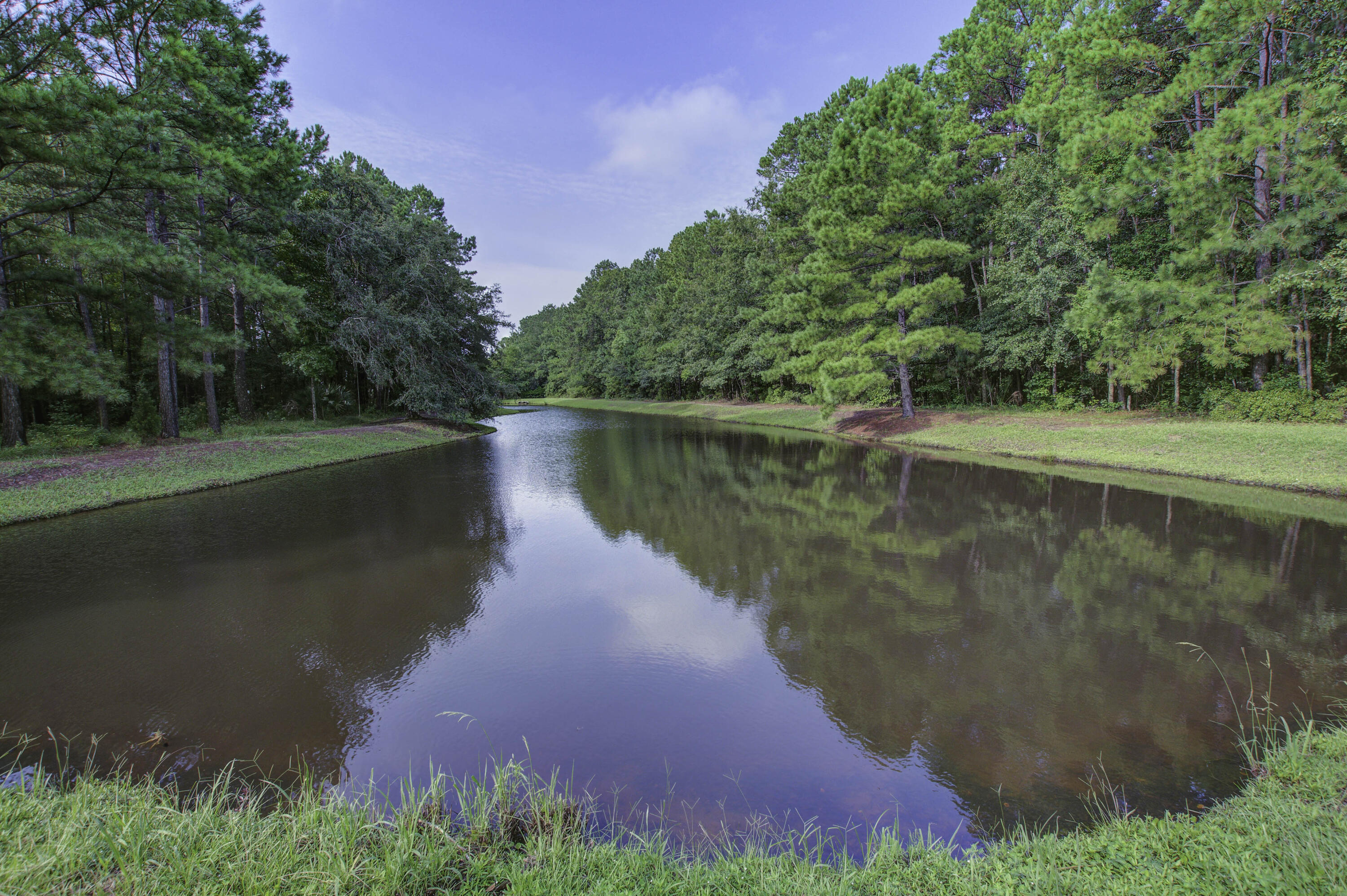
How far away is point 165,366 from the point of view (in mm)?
16125

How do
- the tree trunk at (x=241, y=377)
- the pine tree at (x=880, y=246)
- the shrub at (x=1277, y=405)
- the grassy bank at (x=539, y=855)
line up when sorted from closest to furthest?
the grassy bank at (x=539, y=855), the shrub at (x=1277, y=405), the pine tree at (x=880, y=246), the tree trunk at (x=241, y=377)

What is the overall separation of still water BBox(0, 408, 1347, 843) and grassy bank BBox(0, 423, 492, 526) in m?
1.22

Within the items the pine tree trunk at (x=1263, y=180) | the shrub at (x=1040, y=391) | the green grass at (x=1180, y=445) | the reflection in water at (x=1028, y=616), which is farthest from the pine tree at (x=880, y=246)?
the reflection in water at (x=1028, y=616)

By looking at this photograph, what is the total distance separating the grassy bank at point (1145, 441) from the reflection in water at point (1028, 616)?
9.38 ft

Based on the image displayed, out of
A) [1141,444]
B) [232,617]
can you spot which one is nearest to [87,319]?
[232,617]

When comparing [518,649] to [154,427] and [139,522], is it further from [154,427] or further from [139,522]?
[154,427]

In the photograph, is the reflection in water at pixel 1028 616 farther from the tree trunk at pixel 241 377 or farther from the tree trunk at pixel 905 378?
the tree trunk at pixel 241 377

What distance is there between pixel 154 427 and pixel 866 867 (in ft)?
77.2

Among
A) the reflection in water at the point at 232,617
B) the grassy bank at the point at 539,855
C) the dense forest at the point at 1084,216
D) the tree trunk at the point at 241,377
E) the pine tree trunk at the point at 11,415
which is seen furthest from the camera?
the tree trunk at the point at 241,377

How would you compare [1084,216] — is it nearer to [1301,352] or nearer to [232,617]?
[1301,352]

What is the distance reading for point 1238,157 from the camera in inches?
561

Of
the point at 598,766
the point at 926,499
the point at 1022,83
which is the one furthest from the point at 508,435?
the point at 1022,83

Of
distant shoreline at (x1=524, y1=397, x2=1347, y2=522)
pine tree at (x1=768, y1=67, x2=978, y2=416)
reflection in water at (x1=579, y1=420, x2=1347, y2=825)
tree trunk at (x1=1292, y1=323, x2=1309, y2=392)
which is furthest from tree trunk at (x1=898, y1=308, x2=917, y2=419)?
reflection in water at (x1=579, y1=420, x2=1347, y2=825)

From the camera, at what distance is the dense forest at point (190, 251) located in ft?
36.0
